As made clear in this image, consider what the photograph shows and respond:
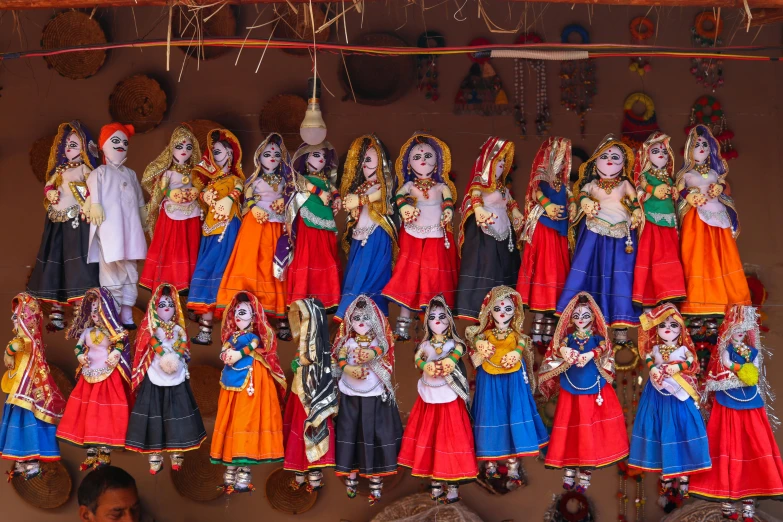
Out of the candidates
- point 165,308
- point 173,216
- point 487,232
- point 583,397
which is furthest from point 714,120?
point 165,308

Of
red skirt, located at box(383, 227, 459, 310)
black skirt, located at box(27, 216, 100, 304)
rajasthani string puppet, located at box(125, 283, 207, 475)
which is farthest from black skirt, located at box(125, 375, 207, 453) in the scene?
red skirt, located at box(383, 227, 459, 310)

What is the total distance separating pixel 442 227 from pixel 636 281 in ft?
4.01

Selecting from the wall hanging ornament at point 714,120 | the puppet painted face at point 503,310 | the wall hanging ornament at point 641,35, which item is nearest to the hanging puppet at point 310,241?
the puppet painted face at point 503,310

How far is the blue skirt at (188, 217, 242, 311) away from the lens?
8039 millimetres

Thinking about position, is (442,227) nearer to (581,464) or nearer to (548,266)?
(548,266)

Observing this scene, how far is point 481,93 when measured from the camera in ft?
29.6

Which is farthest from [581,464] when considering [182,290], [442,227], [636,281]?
[182,290]

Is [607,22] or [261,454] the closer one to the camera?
[261,454]

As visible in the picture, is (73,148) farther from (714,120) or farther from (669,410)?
(714,120)

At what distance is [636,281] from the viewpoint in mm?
7770

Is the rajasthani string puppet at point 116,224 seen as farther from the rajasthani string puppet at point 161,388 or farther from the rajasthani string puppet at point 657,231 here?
the rajasthani string puppet at point 657,231

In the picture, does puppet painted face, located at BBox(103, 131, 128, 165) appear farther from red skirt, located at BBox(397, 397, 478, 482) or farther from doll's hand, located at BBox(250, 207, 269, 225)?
red skirt, located at BBox(397, 397, 478, 482)

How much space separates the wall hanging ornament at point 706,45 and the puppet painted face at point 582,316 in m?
2.19

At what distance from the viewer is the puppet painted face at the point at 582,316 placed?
7.60m
